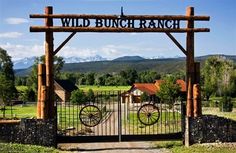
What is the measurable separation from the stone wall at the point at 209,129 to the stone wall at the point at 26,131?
5.51m

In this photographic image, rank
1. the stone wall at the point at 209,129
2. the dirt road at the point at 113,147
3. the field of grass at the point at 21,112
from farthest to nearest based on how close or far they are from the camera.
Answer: the field of grass at the point at 21,112, the stone wall at the point at 209,129, the dirt road at the point at 113,147

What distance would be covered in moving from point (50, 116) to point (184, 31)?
606 cm

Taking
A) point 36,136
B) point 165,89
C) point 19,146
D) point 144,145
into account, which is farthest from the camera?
point 165,89

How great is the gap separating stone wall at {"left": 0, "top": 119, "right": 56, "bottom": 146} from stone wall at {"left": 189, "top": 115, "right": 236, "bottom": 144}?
5510mm

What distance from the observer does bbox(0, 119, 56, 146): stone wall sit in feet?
52.3

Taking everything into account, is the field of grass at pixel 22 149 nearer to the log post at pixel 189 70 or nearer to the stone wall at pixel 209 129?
the log post at pixel 189 70

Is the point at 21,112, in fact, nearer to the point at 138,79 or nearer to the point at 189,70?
the point at 189,70

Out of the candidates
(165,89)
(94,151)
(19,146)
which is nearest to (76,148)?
(94,151)

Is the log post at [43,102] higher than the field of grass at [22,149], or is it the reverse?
the log post at [43,102]

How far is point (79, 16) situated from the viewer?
1620 centimetres

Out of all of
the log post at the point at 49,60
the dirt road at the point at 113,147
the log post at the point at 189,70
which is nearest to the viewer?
the dirt road at the point at 113,147

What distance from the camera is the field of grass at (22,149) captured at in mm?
14205

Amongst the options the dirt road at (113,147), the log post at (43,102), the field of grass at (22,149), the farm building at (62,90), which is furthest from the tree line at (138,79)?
the field of grass at (22,149)

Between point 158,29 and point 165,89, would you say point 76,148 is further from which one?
point 165,89
